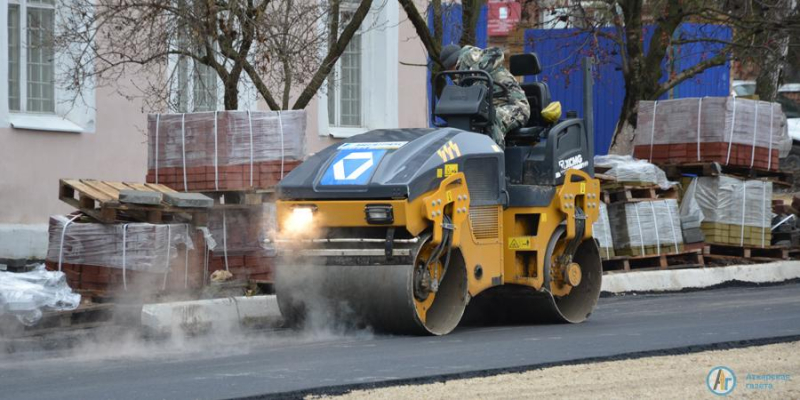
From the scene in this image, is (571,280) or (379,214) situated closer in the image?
(379,214)

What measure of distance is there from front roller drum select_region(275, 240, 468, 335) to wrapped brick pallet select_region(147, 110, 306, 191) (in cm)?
279

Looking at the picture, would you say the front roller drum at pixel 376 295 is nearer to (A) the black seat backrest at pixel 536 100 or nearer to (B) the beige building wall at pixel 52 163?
(A) the black seat backrest at pixel 536 100

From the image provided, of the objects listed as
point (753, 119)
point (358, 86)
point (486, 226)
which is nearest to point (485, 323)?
point (486, 226)

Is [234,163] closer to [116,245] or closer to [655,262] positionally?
[116,245]

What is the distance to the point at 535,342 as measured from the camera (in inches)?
389

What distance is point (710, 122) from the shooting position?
16812 millimetres

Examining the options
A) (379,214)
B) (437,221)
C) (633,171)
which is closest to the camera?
(379,214)

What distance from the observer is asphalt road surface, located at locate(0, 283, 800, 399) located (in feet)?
25.0

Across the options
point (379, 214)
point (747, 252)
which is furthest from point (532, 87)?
point (747, 252)

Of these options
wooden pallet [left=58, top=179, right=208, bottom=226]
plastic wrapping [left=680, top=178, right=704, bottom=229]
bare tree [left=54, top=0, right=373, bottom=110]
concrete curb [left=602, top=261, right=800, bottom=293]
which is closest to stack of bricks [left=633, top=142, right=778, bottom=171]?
plastic wrapping [left=680, top=178, right=704, bottom=229]

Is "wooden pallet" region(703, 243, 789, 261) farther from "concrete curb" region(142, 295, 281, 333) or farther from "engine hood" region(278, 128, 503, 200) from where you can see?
"engine hood" region(278, 128, 503, 200)

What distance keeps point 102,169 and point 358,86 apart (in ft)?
17.2

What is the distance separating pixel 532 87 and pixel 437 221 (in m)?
2.33

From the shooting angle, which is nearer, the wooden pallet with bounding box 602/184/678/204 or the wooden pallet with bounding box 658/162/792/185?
the wooden pallet with bounding box 602/184/678/204
